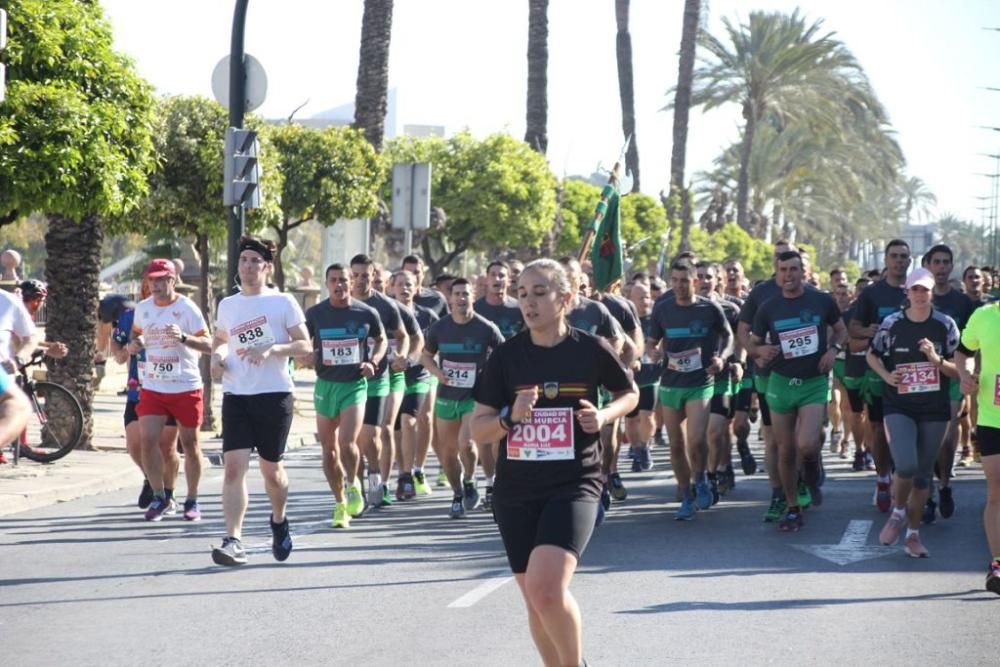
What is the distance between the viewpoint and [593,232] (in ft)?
64.6

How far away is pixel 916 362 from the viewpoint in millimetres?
11148

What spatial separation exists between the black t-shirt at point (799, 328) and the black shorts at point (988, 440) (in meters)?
2.76

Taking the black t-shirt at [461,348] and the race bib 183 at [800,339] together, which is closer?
the race bib 183 at [800,339]

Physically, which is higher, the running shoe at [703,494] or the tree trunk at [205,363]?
the tree trunk at [205,363]

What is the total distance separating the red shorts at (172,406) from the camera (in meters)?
12.4

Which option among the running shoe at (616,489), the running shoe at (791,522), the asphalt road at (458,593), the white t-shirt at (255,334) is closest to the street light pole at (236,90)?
the asphalt road at (458,593)

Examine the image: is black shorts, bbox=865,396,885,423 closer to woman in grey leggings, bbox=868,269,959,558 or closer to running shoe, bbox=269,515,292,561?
woman in grey leggings, bbox=868,269,959,558

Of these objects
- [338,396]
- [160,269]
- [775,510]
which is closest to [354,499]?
[338,396]

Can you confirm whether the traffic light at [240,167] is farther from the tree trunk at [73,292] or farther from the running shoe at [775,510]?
the running shoe at [775,510]

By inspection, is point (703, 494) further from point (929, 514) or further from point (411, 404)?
point (411, 404)

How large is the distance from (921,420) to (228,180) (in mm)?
8624

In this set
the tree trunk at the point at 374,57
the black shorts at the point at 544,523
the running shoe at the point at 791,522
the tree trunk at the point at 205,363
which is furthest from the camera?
the tree trunk at the point at 374,57

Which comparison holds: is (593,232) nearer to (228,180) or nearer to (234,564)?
(228,180)

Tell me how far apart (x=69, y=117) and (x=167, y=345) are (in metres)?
3.17
